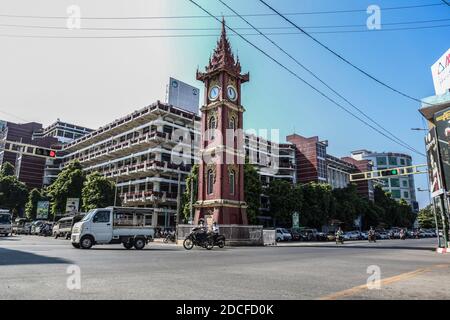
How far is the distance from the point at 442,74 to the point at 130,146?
41.0m

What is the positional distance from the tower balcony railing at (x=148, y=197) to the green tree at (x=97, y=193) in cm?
302

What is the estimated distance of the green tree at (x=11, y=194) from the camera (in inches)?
2274

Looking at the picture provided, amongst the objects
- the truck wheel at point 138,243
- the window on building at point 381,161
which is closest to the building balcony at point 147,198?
the truck wheel at point 138,243

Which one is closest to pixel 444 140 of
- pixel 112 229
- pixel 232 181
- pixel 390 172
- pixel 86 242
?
pixel 390 172

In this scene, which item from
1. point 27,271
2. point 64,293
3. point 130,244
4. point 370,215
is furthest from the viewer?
point 370,215

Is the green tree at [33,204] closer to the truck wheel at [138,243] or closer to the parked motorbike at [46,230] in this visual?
the parked motorbike at [46,230]

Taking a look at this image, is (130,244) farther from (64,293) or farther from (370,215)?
(370,215)

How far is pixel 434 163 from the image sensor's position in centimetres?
2320

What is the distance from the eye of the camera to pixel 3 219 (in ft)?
108

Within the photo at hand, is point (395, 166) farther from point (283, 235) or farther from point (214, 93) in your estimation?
point (214, 93)

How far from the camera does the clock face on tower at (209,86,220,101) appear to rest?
115ft

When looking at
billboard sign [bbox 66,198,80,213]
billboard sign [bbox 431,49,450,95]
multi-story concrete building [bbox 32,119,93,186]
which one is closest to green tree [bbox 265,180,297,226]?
billboard sign [bbox 431,49,450,95]
